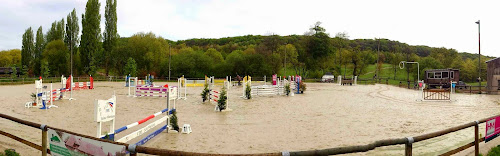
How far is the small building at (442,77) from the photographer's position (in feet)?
107

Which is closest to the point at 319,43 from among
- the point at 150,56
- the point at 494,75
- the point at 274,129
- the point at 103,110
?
the point at 150,56

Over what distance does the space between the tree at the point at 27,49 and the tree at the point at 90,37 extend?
1505cm

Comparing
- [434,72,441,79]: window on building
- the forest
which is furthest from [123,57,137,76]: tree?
[434,72,441,79]: window on building

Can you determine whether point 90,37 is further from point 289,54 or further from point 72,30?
point 289,54

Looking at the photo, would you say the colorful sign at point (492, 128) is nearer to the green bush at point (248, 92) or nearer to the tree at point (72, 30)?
the green bush at point (248, 92)

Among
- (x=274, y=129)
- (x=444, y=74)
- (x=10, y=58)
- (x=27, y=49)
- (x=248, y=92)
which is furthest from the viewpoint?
(x=10, y=58)

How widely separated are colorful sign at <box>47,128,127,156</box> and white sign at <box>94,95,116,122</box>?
117cm

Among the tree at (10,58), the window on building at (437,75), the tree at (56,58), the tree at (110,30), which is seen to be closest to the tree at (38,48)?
the tree at (56,58)

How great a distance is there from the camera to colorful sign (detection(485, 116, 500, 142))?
19.0 feet

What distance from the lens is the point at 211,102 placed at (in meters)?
17.0

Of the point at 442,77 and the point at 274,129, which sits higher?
the point at 442,77

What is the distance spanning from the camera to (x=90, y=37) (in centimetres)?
4700

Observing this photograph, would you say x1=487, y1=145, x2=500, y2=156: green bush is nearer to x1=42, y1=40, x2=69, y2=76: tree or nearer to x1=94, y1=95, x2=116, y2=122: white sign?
x1=94, y1=95, x2=116, y2=122: white sign

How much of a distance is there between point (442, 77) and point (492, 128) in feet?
106
